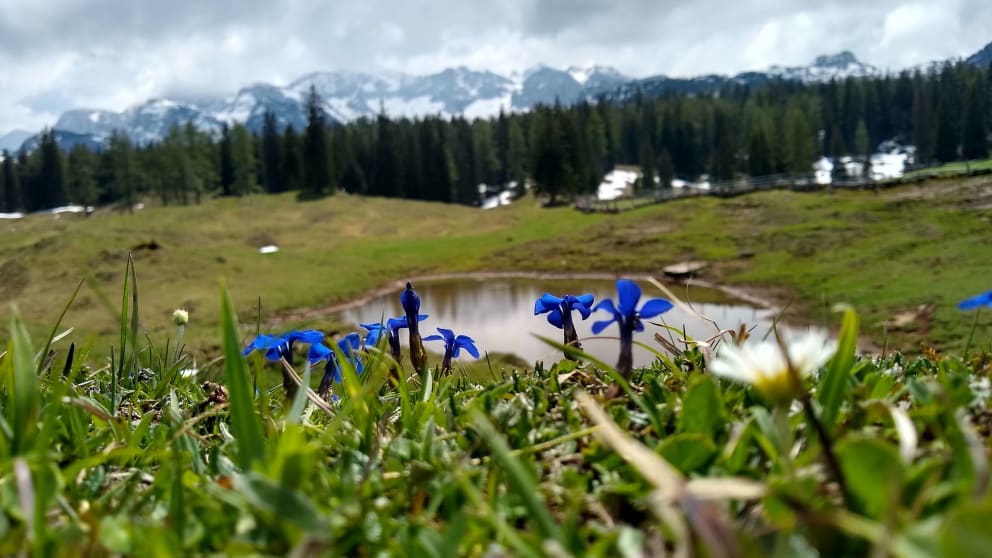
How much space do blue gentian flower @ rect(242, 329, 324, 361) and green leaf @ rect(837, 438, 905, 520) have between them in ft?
3.88

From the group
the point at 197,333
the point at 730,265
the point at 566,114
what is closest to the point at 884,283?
the point at 730,265

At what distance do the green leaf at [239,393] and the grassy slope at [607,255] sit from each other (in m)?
14.1

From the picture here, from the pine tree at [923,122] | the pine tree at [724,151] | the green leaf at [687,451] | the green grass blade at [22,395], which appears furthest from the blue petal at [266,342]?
the pine tree at [923,122]

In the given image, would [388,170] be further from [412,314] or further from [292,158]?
[412,314]

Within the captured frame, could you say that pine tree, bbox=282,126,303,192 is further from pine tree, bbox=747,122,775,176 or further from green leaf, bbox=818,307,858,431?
green leaf, bbox=818,307,858,431

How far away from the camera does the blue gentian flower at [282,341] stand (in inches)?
64.7

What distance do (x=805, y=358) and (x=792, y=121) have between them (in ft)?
294

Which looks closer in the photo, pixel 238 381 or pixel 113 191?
pixel 238 381

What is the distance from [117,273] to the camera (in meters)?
29.8

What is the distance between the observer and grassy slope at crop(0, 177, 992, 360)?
72.2ft

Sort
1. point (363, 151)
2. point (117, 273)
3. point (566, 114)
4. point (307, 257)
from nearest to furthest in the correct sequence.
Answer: point (117, 273)
point (307, 257)
point (566, 114)
point (363, 151)

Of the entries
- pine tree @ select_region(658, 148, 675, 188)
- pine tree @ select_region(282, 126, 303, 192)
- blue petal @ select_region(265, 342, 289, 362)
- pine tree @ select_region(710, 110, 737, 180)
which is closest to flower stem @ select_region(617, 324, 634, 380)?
blue petal @ select_region(265, 342, 289, 362)

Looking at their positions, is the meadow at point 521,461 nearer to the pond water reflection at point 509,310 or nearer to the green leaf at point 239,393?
the green leaf at point 239,393

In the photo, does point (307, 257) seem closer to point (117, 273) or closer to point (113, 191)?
point (117, 273)
